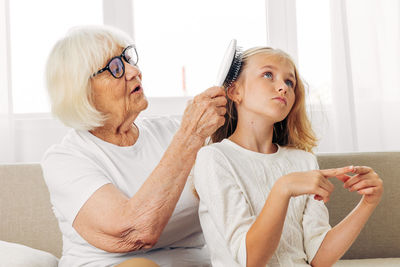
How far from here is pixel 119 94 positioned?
147cm

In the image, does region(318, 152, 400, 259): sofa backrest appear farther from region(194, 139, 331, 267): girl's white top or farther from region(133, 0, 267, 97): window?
region(133, 0, 267, 97): window

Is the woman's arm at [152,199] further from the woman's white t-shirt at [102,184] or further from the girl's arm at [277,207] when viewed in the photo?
the girl's arm at [277,207]

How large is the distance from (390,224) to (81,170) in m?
1.18

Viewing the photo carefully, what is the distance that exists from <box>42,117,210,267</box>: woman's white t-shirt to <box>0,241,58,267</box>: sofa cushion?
0.08 metres

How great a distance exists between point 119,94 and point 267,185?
1.79ft

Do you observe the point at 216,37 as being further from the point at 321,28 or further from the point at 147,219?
the point at 147,219

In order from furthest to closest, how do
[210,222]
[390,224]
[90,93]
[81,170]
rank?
[390,224]
[90,93]
[81,170]
[210,222]

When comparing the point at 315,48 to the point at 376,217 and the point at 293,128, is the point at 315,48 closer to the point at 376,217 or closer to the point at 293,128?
the point at 376,217

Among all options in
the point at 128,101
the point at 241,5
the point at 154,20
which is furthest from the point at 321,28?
the point at 128,101

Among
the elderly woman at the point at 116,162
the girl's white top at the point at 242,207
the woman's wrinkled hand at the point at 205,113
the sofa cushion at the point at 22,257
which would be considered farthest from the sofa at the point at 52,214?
the woman's wrinkled hand at the point at 205,113

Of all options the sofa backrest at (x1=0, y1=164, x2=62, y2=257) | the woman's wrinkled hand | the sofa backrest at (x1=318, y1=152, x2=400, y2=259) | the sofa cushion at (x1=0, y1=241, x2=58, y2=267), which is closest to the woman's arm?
the woman's wrinkled hand

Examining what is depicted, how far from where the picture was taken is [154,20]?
2.45 m

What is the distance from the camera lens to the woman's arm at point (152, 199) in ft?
4.08

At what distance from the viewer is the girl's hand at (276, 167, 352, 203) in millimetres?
988
